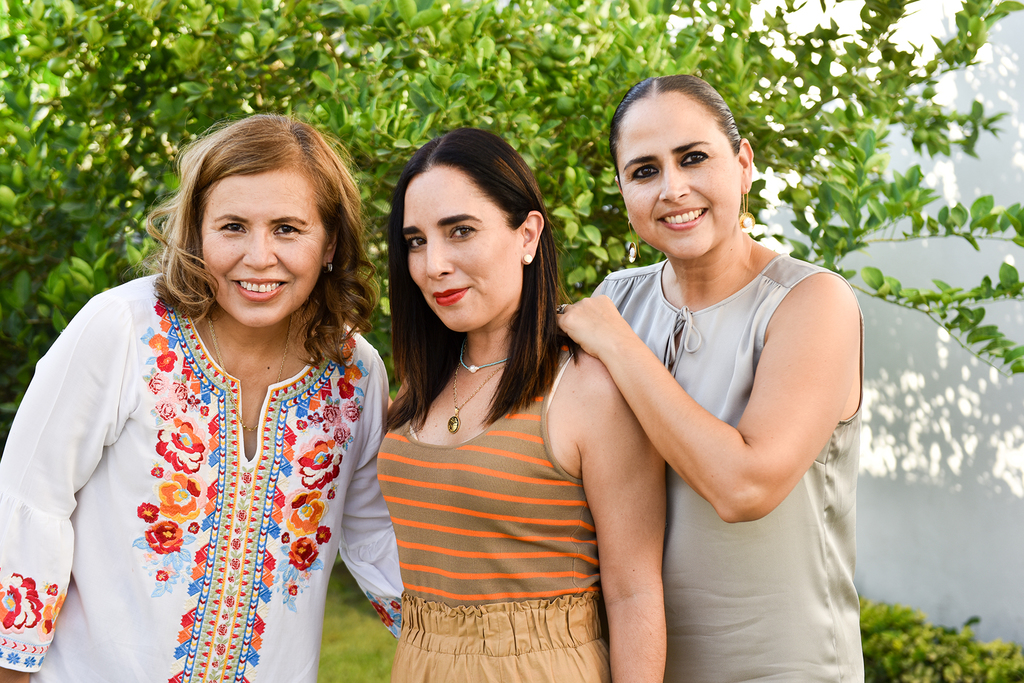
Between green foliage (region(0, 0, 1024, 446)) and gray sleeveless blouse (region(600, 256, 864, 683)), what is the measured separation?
730 mm

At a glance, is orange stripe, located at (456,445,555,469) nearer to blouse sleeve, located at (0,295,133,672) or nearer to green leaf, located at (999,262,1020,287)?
blouse sleeve, located at (0,295,133,672)

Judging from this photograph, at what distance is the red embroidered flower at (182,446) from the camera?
186 centimetres

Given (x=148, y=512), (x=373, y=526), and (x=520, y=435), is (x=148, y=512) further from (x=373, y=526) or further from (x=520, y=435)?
(x=520, y=435)

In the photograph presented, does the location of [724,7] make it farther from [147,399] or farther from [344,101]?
[147,399]

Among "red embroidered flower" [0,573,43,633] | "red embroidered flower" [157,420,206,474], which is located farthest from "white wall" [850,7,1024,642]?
"red embroidered flower" [0,573,43,633]

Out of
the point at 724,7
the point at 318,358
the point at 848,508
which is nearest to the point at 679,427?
the point at 848,508

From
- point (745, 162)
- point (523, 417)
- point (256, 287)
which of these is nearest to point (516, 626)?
point (523, 417)

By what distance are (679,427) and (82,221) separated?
2017 mm

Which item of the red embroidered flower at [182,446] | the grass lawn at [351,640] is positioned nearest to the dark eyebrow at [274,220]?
the red embroidered flower at [182,446]

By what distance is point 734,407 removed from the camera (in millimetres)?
1703

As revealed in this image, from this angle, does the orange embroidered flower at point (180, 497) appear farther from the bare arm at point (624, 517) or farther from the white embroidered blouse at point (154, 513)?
the bare arm at point (624, 517)

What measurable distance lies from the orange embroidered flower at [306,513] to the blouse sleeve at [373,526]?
0.19 meters

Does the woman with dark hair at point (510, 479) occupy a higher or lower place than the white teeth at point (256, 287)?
lower

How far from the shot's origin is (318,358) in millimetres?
2072
